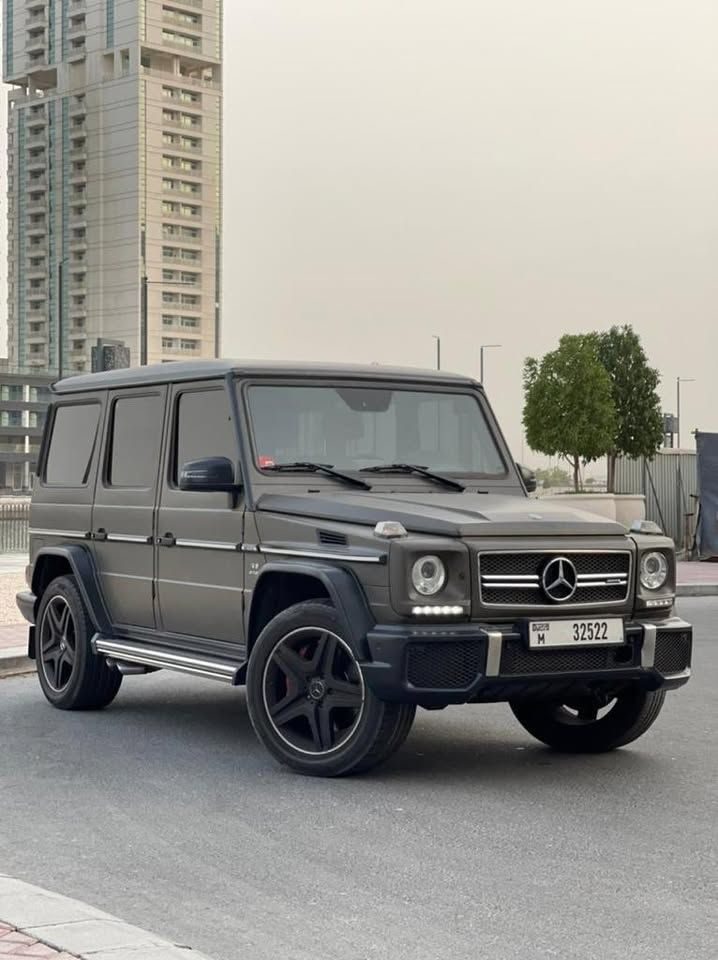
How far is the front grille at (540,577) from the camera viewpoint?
7.45 meters

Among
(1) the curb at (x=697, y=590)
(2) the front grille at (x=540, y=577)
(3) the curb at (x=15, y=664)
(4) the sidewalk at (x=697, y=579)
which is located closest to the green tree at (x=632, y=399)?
(4) the sidewalk at (x=697, y=579)

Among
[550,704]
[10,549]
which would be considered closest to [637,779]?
[550,704]

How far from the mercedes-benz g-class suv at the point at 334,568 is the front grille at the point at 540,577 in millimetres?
11

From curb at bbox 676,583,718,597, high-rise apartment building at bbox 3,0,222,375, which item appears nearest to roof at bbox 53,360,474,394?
curb at bbox 676,583,718,597

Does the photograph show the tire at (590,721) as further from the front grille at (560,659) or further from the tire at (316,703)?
the tire at (316,703)

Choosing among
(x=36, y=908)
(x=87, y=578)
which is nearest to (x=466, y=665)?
(x=36, y=908)

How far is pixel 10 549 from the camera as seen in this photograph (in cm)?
3055

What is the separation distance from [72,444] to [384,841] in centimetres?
480

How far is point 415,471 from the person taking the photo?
871cm

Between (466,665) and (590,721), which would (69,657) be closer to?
(590,721)

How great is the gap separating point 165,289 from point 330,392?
174 m

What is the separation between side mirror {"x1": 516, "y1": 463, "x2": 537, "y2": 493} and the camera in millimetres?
9361

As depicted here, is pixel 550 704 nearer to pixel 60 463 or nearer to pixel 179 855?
pixel 179 855

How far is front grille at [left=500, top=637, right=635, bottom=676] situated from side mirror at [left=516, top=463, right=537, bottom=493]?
1.76 m
